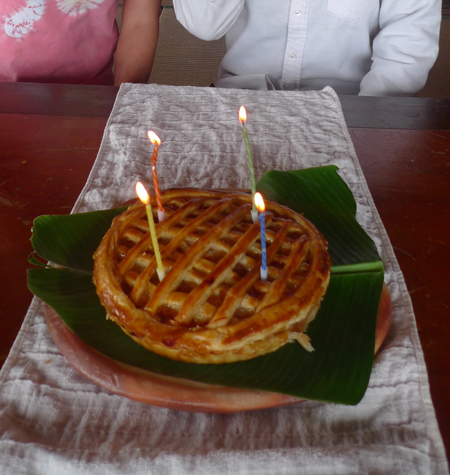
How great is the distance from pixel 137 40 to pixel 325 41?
76 cm

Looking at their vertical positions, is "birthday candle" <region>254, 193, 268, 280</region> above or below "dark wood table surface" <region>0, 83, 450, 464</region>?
above

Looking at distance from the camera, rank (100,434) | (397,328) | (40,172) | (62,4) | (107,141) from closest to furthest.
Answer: (100,434), (397,328), (40,172), (107,141), (62,4)

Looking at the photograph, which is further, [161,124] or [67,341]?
[161,124]

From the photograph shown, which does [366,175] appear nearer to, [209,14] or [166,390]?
[166,390]

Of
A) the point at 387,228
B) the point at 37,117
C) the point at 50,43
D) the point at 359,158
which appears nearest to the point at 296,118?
the point at 359,158

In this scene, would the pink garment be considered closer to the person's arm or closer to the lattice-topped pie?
the person's arm

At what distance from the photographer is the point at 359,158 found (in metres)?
1.23

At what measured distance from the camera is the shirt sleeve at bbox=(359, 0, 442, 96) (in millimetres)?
1725

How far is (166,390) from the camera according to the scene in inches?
24.0

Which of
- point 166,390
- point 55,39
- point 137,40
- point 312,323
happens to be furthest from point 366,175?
point 55,39

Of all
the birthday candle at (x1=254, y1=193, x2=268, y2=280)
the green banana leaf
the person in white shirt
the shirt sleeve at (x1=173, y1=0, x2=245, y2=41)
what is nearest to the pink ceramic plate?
the green banana leaf

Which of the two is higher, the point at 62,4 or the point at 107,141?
the point at 62,4

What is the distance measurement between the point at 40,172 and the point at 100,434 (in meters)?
0.73

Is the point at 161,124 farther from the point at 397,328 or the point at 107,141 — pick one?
the point at 397,328
